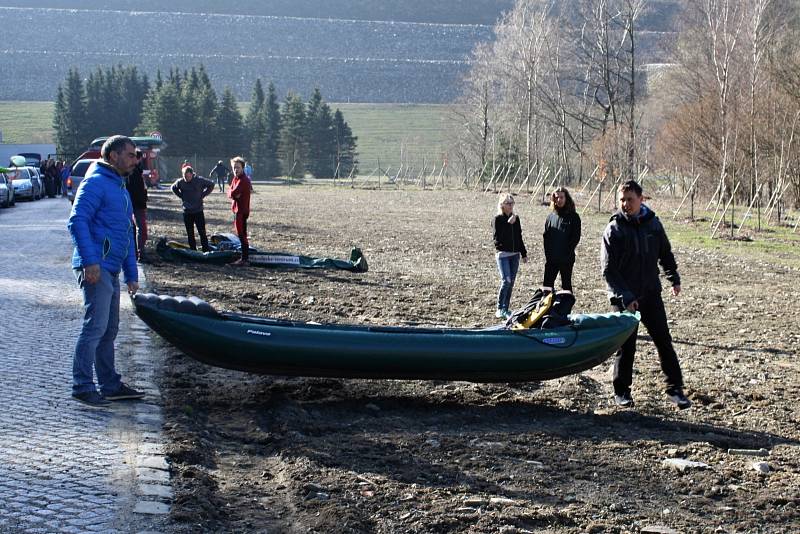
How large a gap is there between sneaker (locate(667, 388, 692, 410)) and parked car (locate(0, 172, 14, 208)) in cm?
3363

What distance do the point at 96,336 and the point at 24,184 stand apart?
129 feet

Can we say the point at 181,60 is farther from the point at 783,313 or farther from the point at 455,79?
the point at 783,313

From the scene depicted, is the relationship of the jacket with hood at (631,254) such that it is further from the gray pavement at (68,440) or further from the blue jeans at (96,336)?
the blue jeans at (96,336)

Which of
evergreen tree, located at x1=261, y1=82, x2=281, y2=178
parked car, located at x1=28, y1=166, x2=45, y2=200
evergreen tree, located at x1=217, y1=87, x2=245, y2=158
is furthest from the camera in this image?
evergreen tree, located at x1=217, y1=87, x2=245, y2=158

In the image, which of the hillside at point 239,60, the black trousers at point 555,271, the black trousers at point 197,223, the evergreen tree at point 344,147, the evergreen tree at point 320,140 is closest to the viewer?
the black trousers at point 555,271

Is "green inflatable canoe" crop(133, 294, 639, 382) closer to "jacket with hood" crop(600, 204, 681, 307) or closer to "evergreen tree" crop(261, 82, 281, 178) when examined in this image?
"jacket with hood" crop(600, 204, 681, 307)

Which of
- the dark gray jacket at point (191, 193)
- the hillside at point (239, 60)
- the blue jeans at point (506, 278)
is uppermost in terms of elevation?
the hillside at point (239, 60)

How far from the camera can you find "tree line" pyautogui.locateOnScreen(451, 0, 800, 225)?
33.9 meters

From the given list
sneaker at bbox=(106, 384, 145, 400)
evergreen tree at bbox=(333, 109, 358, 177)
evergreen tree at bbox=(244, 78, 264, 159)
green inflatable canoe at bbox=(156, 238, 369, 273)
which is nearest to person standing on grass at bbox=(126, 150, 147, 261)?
green inflatable canoe at bbox=(156, 238, 369, 273)

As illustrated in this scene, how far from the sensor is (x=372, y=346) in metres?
8.85

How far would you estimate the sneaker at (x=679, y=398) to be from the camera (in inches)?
368

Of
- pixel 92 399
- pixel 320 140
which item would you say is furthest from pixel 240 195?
pixel 320 140

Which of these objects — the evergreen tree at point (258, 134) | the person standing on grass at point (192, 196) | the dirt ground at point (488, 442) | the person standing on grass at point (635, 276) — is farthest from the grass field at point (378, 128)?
the person standing on grass at point (635, 276)

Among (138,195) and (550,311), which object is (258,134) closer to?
(138,195)
